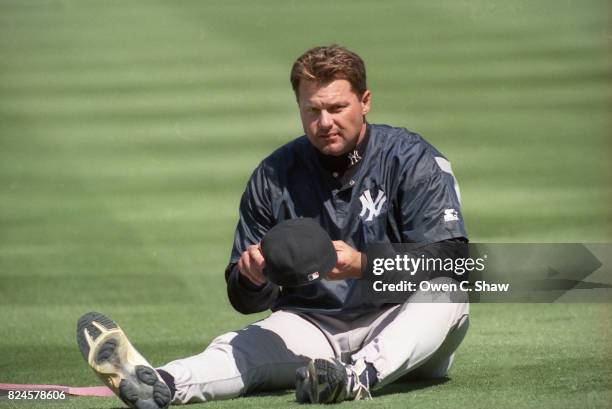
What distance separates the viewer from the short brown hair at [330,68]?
140 inches

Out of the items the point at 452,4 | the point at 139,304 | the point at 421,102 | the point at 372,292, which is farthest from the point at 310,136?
the point at 452,4

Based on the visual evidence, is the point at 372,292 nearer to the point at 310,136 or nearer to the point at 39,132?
the point at 310,136

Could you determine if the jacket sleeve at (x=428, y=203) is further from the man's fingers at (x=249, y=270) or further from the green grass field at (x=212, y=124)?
the green grass field at (x=212, y=124)

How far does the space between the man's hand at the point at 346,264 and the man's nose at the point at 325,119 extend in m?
0.42

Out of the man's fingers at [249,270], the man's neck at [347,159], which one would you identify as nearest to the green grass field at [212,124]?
the man's neck at [347,159]

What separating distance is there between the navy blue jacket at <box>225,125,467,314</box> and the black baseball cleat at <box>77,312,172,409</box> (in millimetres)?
524

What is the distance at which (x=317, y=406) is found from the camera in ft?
10.1

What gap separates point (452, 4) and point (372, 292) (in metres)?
5.86

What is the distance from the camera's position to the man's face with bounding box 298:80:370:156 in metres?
3.56

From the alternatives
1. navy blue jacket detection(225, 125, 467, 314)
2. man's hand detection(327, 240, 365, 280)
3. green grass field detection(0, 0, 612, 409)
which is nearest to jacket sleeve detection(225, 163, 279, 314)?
navy blue jacket detection(225, 125, 467, 314)

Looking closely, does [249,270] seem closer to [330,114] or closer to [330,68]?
[330,114]

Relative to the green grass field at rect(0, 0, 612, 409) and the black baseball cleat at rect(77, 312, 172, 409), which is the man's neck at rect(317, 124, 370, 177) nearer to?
the black baseball cleat at rect(77, 312, 172, 409)

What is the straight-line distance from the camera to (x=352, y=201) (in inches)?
145

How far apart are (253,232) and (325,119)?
0.44 meters
